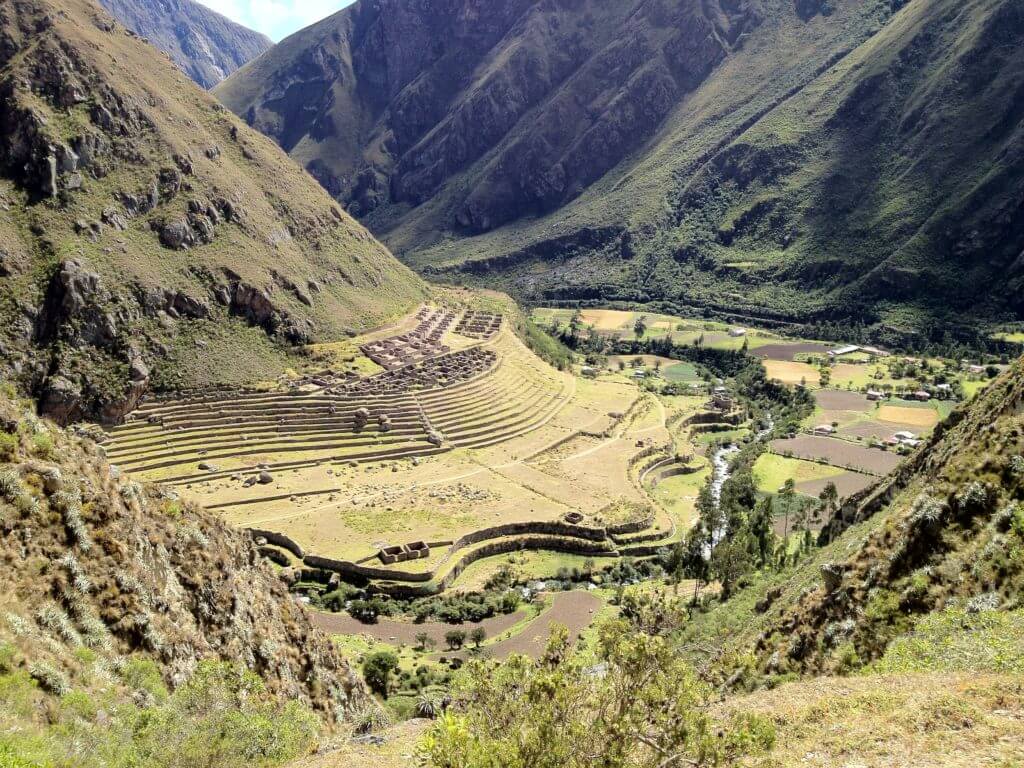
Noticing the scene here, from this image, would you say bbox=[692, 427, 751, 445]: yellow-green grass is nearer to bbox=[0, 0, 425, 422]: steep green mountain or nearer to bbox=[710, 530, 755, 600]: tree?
bbox=[710, 530, 755, 600]: tree

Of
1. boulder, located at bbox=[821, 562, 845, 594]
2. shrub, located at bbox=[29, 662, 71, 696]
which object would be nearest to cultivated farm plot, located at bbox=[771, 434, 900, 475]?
boulder, located at bbox=[821, 562, 845, 594]

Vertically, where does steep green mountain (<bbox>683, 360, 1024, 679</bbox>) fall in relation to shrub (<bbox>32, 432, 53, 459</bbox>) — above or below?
below

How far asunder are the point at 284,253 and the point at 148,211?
19867 millimetres

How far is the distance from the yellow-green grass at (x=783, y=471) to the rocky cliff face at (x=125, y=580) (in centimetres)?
6327

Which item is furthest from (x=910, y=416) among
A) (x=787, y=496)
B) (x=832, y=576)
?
(x=832, y=576)

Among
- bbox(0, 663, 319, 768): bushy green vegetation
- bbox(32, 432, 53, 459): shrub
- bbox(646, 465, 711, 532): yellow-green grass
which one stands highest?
bbox(32, 432, 53, 459): shrub

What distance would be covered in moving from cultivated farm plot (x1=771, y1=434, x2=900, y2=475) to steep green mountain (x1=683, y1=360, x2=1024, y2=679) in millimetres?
57414

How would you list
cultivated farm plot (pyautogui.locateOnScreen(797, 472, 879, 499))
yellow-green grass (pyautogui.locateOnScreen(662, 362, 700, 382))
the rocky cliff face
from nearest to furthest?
the rocky cliff face < cultivated farm plot (pyautogui.locateOnScreen(797, 472, 879, 499)) < yellow-green grass (pyautogui.locateOnScreen(662, 362, 700, 382))

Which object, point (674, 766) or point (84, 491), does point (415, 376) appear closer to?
point (84, 491)

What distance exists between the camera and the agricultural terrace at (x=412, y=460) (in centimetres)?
6288

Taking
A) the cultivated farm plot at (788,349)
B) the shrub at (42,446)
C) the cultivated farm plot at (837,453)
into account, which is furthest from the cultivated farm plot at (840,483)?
the shrub at (42,446)

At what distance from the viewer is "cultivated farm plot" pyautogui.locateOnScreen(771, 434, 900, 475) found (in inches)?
3438

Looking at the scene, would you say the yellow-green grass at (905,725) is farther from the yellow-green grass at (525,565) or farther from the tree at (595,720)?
the yellow-green grass at (525,565)

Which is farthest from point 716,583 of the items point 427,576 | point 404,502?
point 404,502
